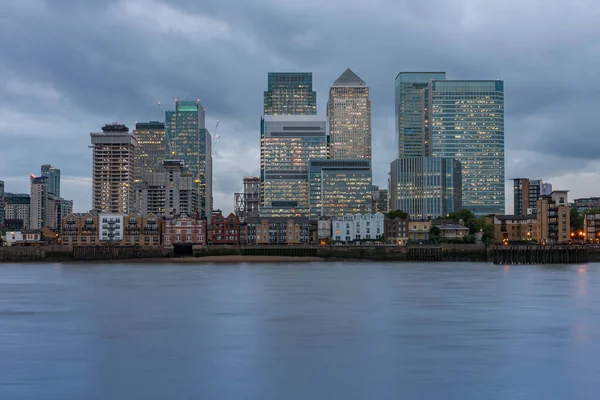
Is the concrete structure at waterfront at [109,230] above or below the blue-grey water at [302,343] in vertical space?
above

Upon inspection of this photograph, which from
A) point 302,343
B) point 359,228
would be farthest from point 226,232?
point 302,343

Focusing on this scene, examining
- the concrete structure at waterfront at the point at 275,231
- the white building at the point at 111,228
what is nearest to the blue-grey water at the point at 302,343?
the white building at the point at 111,228

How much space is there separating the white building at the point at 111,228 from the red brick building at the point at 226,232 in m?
22.7

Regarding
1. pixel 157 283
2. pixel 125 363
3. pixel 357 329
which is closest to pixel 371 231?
pixel 157 283

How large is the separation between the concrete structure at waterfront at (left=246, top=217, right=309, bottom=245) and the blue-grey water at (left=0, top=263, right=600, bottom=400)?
113 m

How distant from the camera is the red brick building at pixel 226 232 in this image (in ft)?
595

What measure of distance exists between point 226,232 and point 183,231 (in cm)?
1075

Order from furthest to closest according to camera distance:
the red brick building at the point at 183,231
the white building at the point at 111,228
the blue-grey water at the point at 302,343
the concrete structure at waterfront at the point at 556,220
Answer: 1. the red brick building at the point at 183,231
2. the white building at the point at 111,228
3. the concrete structure at waterfront at the point at 556,220
4. the blue-grey water at the point at 302,343

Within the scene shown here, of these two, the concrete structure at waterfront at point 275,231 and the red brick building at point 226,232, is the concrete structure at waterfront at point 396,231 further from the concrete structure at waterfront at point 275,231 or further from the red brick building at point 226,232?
the red brick building at point 226,232

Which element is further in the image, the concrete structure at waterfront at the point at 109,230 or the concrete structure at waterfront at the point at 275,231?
the concrete structure at waterfront at the point at 275,231

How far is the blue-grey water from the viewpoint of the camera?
30078 mm

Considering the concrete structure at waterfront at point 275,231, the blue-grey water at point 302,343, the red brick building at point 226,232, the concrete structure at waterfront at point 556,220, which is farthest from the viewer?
the concrete structure at waterfront at point 275,231

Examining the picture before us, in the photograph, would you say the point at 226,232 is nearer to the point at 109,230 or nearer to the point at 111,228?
the point at 111,228

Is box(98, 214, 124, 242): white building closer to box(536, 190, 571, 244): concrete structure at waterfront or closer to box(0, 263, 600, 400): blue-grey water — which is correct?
box(536, 190, 571, 244): concrete structure at waterfront
